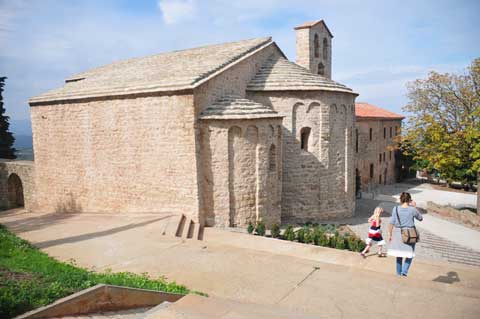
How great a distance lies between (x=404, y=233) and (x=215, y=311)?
4019 mm

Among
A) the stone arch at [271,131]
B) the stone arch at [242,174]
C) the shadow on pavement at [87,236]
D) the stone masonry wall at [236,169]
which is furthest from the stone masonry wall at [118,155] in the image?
the stone arch at [271,131]

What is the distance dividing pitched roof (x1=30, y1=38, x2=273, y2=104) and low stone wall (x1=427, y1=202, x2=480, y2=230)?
1277cm

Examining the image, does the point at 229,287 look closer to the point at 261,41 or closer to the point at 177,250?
the point at 177,250

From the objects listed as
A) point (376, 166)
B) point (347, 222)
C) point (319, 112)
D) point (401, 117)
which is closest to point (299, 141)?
point (319, 112)

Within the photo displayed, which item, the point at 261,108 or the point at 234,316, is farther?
the point at 261,108

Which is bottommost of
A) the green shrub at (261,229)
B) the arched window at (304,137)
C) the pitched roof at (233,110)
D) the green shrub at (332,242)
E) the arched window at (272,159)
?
the green shrub at (332,242)

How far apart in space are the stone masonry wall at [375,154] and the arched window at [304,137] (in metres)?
12.1

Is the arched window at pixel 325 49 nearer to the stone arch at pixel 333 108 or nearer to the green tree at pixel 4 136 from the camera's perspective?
the stone arch at pixel 333 108

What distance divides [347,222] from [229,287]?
10.3 meters

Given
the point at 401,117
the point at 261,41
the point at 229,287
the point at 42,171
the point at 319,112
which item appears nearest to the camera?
the point at 229,287

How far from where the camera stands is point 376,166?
2947 centimetres

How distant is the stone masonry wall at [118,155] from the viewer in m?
11.5

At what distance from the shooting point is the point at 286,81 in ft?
46.8

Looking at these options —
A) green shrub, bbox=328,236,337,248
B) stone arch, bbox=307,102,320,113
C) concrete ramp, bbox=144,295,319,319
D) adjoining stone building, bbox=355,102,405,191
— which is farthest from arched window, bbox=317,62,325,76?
concrete ramp, bbox=144,295,319,319
